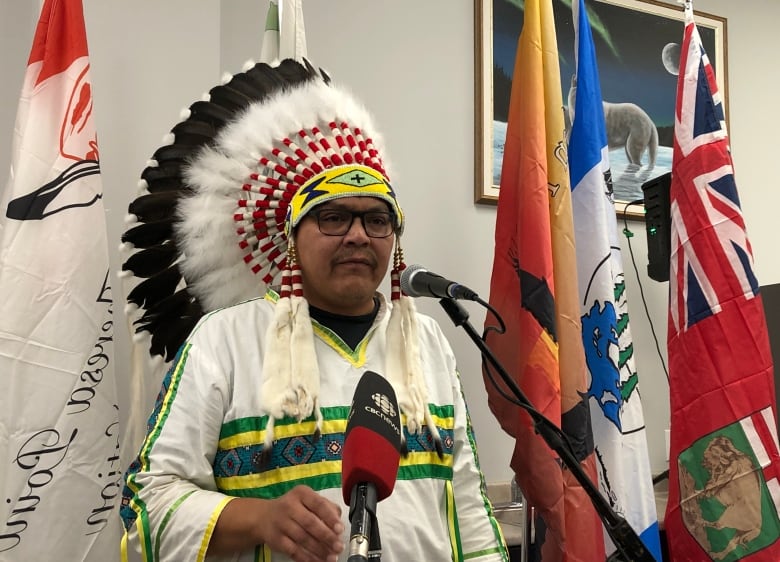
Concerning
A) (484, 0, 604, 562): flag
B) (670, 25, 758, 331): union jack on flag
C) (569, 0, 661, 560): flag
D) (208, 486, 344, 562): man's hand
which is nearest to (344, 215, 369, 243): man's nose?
(208, 486, 344, 562): man's hand

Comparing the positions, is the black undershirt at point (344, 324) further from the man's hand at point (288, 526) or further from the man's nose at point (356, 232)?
the man's hand at point (288, 526)

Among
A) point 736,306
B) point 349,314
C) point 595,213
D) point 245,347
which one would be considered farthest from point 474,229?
point 245,347

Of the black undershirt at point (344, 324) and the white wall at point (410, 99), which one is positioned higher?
the white wall at point (410, 99)

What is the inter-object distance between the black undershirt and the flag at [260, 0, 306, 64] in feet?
2.63

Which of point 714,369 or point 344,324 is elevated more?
point 344,324

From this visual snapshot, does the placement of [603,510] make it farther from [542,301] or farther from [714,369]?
[714,369]

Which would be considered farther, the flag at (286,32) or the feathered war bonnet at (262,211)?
the flag at (286,32)

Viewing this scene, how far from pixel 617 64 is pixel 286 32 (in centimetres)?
143

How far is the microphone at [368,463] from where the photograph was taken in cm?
69

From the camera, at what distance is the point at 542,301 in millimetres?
1823

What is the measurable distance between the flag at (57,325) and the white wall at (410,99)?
0.13m

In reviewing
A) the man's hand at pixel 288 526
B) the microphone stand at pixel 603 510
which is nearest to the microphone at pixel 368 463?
the man's hand at pixel 288 526

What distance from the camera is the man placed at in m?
1.18

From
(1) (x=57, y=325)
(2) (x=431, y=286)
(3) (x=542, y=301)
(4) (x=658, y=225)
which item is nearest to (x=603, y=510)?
(2) (x=431, y=286)
